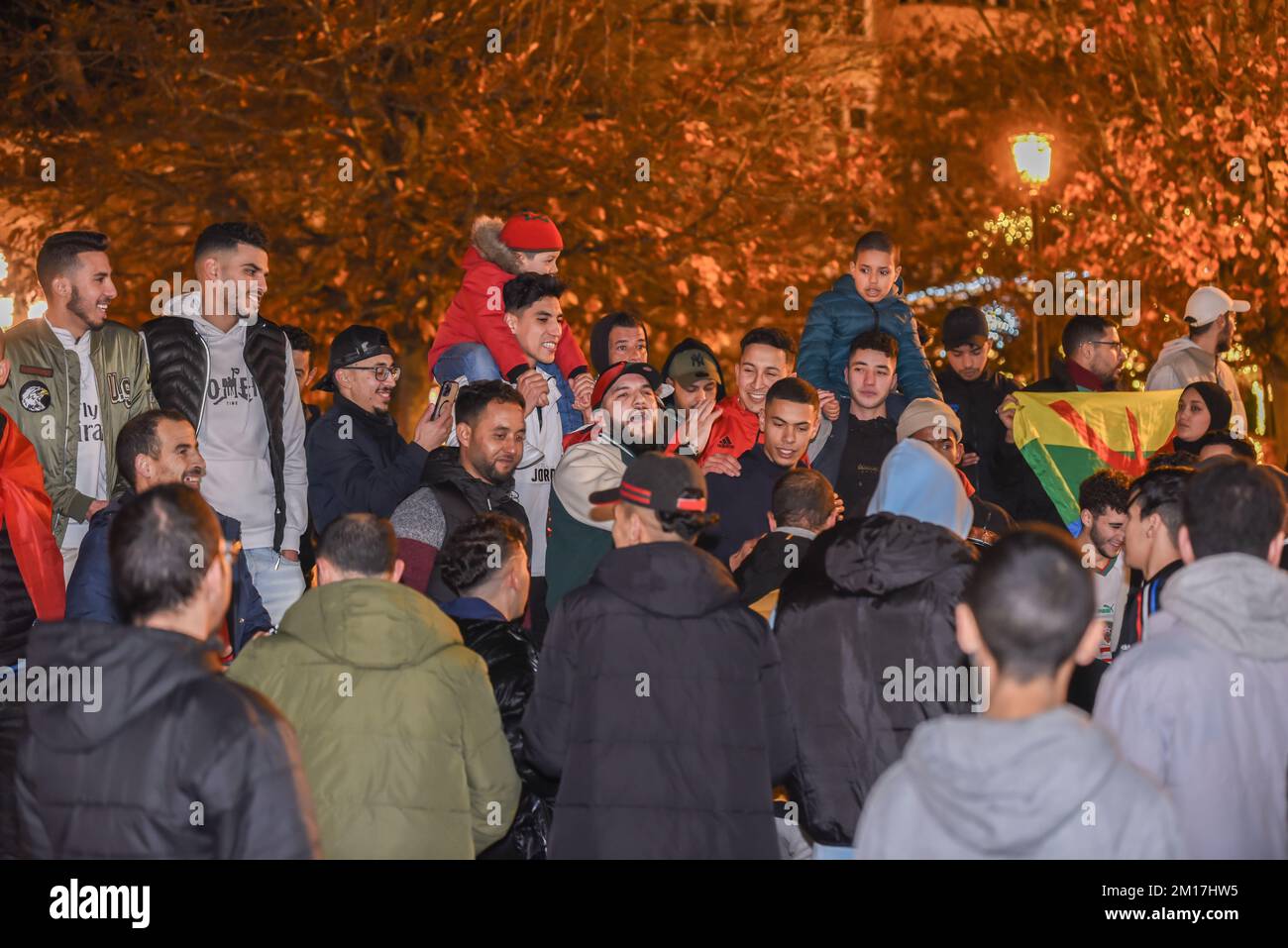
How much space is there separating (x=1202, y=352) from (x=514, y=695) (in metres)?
6.87

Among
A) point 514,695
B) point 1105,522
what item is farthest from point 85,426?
point 1105,522

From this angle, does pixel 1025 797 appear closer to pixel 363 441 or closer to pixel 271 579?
pixel 271 579

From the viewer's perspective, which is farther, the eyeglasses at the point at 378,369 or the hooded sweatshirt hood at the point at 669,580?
the eyeglasses at the point at 378,369

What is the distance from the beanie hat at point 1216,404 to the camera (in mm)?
10297

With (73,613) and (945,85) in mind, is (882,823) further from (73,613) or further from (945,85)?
(945,85)

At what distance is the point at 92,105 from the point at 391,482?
10.4 meters

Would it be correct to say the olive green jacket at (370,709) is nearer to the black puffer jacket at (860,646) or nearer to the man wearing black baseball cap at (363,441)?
the black puffer jacket at (860,646)

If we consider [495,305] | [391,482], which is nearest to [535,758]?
[391,482]

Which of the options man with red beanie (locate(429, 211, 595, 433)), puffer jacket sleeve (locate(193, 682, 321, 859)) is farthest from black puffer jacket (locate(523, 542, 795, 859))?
man with red beanie (locate(429, 211, 595, 433))

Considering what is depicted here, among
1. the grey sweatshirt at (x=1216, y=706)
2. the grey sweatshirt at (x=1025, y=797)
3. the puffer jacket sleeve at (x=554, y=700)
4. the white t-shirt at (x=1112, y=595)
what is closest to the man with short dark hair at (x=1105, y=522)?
the white t-shirt at (x=1112, y=595)

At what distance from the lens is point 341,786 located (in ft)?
17.5

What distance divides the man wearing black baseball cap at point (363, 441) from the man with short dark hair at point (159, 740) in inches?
173

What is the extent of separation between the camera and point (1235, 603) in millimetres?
5199

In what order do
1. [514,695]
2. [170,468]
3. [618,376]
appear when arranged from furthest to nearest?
1. [618,376]
2. [170,468]
3. [514,695]
